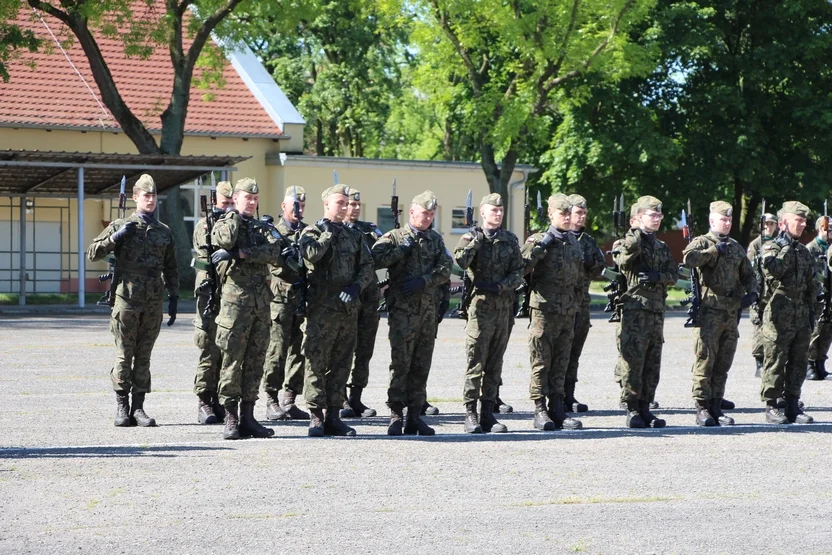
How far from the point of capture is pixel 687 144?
42406mm

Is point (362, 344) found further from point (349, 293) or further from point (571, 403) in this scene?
point (571, 403)

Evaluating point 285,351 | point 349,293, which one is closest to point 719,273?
point 349,293

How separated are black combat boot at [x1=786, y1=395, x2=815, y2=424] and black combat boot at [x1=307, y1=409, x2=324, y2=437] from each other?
4.32 meters

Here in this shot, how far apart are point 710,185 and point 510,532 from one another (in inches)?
1398

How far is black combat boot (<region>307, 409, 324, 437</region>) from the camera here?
10.7 metres

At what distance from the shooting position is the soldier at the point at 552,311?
37.4 feet

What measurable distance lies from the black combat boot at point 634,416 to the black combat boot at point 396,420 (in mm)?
2045

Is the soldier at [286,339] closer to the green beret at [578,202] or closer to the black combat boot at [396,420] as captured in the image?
the black combat boot at [396,420]

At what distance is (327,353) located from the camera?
10.8 m

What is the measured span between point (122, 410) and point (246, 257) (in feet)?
6.34

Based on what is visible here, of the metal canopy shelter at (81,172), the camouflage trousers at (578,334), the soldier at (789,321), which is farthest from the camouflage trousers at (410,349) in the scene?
the metal canopy shelter at (81,172)

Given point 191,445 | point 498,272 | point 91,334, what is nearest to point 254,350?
point 191,445

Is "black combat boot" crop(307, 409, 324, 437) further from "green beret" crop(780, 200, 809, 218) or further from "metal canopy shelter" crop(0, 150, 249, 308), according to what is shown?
"metal canopy shelter" crop(0, 150, 249, 308)

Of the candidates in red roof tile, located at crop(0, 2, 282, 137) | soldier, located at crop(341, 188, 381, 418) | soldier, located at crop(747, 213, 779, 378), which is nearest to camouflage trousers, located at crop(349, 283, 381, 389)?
soldier, located at crop(341, 188, 381, 418)
